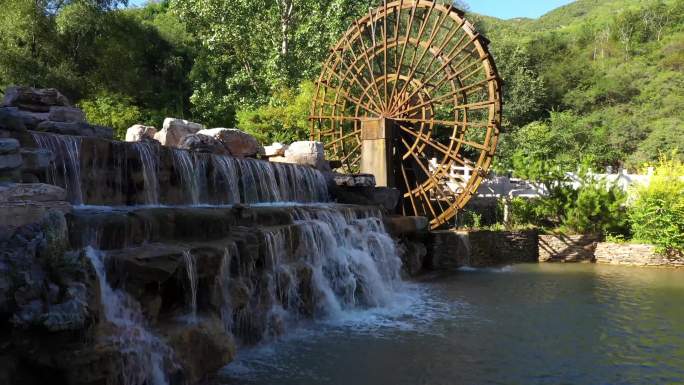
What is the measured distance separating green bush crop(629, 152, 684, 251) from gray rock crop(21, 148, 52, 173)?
44.1 ft

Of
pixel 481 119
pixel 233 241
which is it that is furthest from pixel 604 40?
pixel 233 241

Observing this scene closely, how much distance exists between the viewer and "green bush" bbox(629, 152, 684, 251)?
531 inches

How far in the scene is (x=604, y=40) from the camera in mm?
50781

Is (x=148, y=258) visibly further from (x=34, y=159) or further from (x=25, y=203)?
(x=34, y=159)

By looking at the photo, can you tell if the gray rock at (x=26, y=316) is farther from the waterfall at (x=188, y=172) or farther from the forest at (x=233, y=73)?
the forest at (x=233, y=73)

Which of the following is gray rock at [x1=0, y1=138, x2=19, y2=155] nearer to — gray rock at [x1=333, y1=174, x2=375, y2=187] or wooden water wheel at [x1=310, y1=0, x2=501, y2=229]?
gray rock at [x1=333, y1=174, x2=375, y2=187]

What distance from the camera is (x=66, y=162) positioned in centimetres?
705

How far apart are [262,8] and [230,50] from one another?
7.53 feet

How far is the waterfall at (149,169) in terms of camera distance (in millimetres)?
8016

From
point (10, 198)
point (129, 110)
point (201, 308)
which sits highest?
point (129, 110)

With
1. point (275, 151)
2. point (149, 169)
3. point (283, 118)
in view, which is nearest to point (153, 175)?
point (149, 169)

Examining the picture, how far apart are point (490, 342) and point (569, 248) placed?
29.3 feet

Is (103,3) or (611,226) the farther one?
(103,3)

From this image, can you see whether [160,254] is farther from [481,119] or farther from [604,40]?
[604,40]
